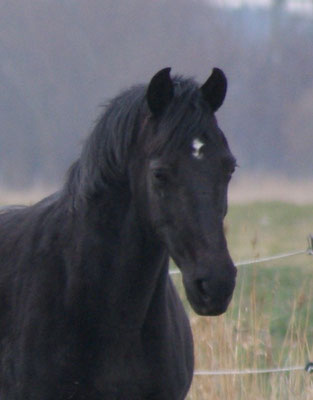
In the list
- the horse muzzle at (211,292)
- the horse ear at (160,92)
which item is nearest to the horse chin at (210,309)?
the horse muzzle at (211,292)

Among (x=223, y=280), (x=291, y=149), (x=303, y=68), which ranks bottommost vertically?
(x=291, y=149)

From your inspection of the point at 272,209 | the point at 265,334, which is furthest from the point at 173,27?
the point at 265,334

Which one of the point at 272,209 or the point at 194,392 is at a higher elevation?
the point at 194,392

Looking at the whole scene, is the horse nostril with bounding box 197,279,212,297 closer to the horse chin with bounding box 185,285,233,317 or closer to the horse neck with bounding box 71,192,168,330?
the horse chin with bounding box 185,285,233,317

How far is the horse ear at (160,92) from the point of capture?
3.99 meters

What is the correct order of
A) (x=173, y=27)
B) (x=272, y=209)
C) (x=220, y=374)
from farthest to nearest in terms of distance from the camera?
(x=173, y=27) → (x=272, y=209) → (x=220, y=374)

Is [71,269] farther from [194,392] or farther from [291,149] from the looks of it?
[291,149]

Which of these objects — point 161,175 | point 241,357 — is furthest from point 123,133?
point 241,357

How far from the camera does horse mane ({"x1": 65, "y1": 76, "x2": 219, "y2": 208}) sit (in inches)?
154

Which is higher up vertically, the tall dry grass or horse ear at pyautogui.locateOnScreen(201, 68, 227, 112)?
horse ear at pyautogui.locateOnScreen(201, 68, 227, 112)

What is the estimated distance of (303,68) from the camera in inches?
1471

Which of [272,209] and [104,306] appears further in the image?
[272,209]

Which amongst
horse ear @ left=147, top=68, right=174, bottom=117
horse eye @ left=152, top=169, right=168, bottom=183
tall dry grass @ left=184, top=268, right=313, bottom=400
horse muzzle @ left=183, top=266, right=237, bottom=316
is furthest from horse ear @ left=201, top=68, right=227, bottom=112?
tall dry grass @ left=184, top=268, right=313, bottom=400

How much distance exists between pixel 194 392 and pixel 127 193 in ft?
7.23
